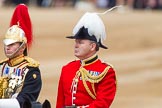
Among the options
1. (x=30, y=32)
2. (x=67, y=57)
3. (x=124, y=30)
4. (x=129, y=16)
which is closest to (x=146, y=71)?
(x=67, y=57)

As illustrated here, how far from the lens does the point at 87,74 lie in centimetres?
703

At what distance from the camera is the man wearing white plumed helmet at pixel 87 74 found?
693cm

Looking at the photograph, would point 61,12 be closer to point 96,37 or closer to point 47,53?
point 47,53

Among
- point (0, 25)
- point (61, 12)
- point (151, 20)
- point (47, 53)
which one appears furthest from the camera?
point (61, 12)

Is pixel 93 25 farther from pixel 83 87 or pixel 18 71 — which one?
pixel 18 71

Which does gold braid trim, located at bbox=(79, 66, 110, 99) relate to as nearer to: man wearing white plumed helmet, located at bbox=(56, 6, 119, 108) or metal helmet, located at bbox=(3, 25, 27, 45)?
man wearing white plumed helmet, located at bbox=(56, 6, 119, 108)

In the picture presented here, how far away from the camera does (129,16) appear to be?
27.0 m

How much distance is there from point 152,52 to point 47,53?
2.28 metres

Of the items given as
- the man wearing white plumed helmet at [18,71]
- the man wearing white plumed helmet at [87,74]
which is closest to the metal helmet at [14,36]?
the man wearing white plumed helmet at [18,71]

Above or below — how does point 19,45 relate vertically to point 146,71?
above

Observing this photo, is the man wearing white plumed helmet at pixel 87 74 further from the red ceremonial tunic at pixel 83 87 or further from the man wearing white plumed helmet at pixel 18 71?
the man wearing white plumed helmet at pixel 18 71

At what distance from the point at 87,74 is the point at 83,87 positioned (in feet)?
0.31

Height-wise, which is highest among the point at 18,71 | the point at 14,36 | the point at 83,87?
the point at 14,36

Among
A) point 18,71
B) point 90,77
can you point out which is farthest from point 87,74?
point 18,71
